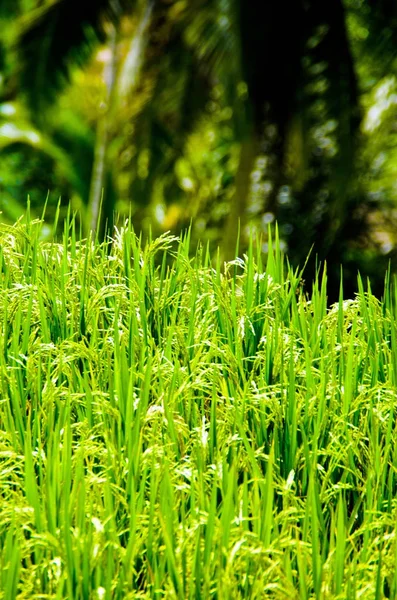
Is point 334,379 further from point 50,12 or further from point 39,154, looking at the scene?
point 39,154

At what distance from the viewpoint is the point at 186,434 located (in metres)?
2.36

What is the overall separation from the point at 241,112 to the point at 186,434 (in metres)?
6.97

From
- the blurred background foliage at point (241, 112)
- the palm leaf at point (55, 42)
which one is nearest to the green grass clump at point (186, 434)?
the blurred background foliage at point (241, 112)

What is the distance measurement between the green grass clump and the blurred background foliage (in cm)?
558

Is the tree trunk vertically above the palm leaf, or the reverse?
the palm leaf

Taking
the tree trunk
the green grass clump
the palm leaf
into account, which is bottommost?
the green grass clump

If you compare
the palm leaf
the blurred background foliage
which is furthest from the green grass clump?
the palm leaf

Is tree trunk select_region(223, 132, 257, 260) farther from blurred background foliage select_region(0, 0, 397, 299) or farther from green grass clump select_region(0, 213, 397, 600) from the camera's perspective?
green grass clump select_region(0, 213, 397, 600)

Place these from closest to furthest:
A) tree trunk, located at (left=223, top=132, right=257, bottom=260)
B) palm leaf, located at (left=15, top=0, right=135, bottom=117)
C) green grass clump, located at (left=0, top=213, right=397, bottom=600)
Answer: green grass clump, located at (left=0, top=213, right=397, bottom=600)
tree trunk, located at (left=223, top=132, right=257, bottom=260)
palm leaf, located at (left=15, top=0, right=135, bottom=117)

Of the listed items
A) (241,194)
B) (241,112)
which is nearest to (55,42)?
(241,112)

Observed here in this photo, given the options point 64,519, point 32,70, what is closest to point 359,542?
point 64,519

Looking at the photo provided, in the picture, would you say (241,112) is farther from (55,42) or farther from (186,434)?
(186,434)

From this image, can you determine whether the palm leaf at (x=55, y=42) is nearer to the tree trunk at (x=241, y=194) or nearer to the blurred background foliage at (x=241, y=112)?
the blurred background foliage at (x=241, y=112)

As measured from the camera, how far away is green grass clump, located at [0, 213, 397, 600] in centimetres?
195
